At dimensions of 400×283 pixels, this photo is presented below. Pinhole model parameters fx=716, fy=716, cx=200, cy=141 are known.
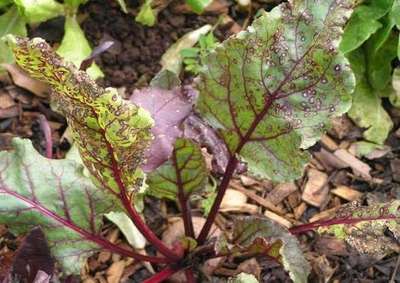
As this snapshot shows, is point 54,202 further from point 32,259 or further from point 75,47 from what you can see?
point 75,47

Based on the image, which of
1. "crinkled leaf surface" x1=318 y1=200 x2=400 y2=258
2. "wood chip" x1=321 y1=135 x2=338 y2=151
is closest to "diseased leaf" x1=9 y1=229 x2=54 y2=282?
"crinkled leaf surface" x1=318 y1=200 x2=400 y2=258

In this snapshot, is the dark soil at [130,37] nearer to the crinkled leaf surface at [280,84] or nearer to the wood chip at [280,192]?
the wood chip at [280,192]

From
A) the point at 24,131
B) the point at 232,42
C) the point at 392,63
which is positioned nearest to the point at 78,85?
the point at 232,42

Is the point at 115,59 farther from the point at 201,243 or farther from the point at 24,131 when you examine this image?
the point at 201,243

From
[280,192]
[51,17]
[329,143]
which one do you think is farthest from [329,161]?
[51,17]

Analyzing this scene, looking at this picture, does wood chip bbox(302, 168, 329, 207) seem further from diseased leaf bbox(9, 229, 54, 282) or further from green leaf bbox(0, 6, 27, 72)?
green leaf bbox(0, 6, 27, 72)

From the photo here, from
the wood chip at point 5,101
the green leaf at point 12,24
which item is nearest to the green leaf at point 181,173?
the wood chip at point 5,101
